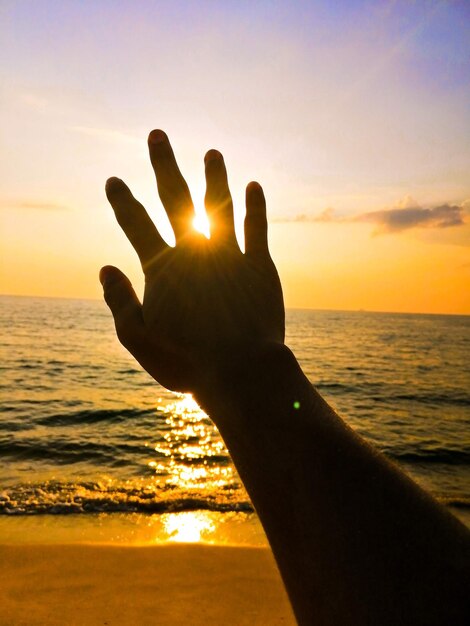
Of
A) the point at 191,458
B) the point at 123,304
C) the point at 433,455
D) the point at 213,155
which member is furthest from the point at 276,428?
the point at 433,455

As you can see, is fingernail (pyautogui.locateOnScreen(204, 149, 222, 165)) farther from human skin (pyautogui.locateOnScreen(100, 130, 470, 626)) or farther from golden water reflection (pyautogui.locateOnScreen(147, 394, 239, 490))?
golden water reflection (pyautogui.locateOnScreen(147, 394, 239, 490))

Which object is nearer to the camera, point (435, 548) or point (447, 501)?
point (435, 548)

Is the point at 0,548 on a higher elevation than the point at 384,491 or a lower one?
lower

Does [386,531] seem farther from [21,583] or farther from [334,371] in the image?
[334,371]

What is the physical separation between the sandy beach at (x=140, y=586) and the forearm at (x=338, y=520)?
3.46m

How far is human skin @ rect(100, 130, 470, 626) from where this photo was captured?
0.79 meters

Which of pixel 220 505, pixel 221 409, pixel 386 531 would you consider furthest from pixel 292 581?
pixel 220 505

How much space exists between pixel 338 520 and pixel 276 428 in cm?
21

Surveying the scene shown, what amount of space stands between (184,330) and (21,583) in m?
4.29

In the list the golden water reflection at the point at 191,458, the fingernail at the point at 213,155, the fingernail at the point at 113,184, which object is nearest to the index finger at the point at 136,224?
the fingernail at the point at 113,184

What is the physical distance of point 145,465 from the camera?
950 centimetres

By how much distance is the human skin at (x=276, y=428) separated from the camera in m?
0.79

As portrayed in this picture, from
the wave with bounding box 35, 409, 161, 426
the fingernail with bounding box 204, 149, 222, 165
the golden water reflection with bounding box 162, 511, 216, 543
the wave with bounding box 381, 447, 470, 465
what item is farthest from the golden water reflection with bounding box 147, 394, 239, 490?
the fingernail with bounding box 204, 149, 222, 165

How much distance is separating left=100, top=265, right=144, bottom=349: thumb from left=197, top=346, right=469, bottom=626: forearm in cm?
41
